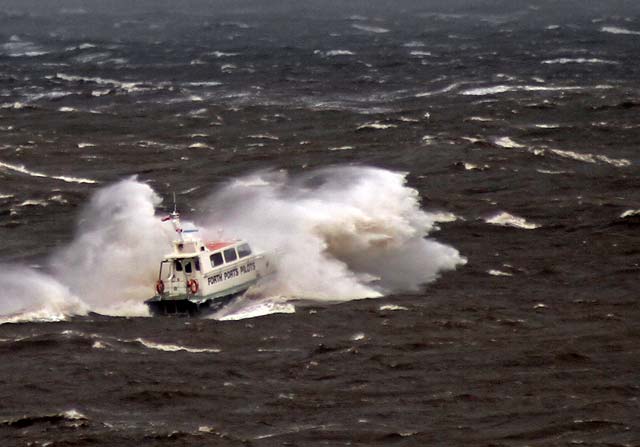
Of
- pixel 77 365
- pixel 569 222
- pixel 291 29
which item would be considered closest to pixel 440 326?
pixel 77 365

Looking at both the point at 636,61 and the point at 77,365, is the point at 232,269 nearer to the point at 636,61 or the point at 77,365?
the point at 77,365

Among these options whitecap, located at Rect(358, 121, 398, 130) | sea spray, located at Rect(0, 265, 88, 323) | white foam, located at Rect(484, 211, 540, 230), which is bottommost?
whitecap, located at Rect(358, 121, 398, 130)

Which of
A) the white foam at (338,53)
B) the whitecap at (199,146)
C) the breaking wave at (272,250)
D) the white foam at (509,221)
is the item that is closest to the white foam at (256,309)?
the breaking wave at (272,250)

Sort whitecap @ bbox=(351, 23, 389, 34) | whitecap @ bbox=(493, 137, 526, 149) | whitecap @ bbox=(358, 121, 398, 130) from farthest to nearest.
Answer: whitecap @ bbox=(351, 23, 389, 34), whitecap @ bbox=(358, 121, 398, 130), whitecap @ bbox=(493, 137, 526, 149)

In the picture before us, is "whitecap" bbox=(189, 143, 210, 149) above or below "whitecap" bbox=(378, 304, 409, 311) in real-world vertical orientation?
below

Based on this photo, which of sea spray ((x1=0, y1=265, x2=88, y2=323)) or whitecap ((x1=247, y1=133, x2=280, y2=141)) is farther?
whitecap ((x1=247, y1=133, x2=280, y2=141))

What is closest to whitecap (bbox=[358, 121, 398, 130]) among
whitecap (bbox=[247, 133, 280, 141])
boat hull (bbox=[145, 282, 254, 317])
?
whitecap (bbox=[247, 133, 280, 141])

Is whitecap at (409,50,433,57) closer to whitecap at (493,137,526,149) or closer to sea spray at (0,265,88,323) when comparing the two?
whitecap at (493,137,526,149)

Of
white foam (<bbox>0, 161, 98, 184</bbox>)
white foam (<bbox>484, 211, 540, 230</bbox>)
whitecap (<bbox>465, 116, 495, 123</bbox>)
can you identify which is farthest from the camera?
whitecap (<bbox>465, 116, 495, 123</bbox>)

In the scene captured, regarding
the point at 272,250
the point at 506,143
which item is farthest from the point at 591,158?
the point at 272,250

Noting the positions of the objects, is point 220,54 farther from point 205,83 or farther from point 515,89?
point 515,89
